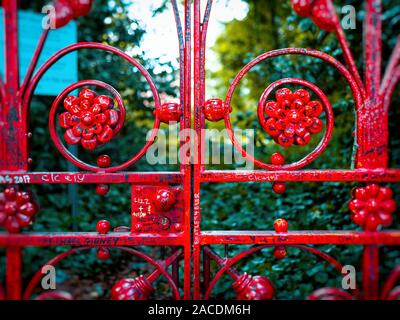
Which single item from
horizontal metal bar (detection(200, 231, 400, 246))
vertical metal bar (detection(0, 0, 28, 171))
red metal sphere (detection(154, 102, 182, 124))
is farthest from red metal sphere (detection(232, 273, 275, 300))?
vertical metal bar (detection(0, 0, 28, 171))

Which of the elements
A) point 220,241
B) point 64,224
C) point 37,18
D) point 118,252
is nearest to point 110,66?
point 37,18

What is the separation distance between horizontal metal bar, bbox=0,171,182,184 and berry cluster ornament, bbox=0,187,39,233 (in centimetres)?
5

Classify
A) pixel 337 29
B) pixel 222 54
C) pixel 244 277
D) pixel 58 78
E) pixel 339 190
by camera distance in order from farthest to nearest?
pixel 222 54, pixel 58 78, pixel 339 190, pixel 244 277, pixel 337 29

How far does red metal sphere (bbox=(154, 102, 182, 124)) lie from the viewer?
131 centimetres

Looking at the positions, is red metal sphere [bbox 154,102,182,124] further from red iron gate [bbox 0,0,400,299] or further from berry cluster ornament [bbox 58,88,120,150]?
berry cluster ornament [bbox 58,88,120,150]

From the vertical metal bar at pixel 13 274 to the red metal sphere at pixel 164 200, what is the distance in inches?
21.3

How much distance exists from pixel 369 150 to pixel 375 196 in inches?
6.5

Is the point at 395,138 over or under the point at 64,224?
over

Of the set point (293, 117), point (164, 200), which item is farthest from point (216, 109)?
point (164, 200)

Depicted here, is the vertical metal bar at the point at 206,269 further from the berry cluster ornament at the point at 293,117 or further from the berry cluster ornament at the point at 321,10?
the berry cluster ornament at the point at 321,10

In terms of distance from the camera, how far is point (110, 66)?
12.2ft

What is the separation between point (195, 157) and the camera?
133 centimetres

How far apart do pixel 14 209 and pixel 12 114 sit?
1.13ft

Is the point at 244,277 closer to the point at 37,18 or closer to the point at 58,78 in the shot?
the point at 58,78
